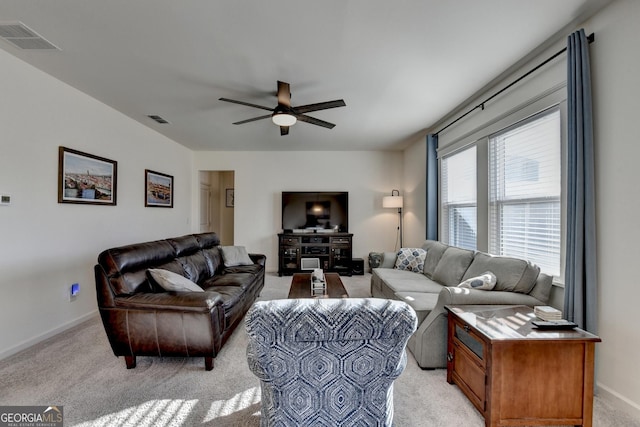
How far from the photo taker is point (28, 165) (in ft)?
8.48

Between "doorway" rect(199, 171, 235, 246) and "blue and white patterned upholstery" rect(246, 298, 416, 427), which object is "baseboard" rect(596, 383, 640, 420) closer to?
"blue and white patterned upholstery" rect(246, 298, 416, 427)

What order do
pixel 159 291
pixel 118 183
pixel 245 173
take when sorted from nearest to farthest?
pixel 159 291
pixel 118 183
pixel 245 173

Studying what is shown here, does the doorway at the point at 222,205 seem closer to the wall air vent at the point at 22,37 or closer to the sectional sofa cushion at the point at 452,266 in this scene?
the wall air vent at the point at 22,37

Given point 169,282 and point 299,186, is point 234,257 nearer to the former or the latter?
point 169,282

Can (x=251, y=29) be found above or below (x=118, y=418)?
above

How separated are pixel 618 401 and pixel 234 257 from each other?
3933 mm

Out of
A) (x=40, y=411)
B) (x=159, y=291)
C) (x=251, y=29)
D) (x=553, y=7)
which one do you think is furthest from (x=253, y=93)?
(x=40, y=411)

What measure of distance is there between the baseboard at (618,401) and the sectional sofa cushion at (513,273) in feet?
2.32

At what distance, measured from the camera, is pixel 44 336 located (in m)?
2.69

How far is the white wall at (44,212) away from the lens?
242 cm

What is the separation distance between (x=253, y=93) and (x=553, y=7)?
105 inches

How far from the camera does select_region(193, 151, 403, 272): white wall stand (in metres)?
5.95

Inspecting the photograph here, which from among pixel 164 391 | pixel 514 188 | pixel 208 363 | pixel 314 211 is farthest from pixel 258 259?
pixel 514 188

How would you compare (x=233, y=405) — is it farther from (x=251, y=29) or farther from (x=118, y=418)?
(x=251, y=29)
